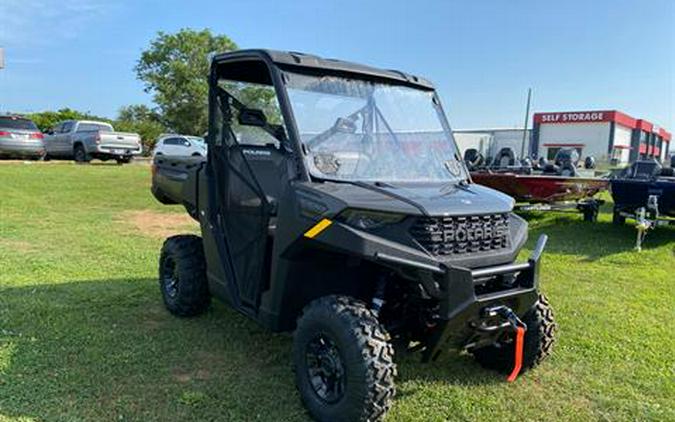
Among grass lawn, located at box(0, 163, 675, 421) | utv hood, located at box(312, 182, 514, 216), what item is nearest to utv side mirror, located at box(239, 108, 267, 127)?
utv hood, located at box(312, 182, 514, 216)

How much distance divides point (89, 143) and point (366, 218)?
20159 millimetres

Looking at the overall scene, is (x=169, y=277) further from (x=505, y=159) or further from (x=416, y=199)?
(x=505, y=159)

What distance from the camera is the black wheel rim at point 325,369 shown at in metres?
2.99

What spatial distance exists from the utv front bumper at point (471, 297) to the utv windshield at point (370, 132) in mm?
768

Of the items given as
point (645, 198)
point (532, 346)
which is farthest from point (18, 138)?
point (532, 346)

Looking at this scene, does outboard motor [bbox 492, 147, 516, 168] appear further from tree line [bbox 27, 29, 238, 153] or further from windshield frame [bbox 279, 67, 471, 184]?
tree line [bbox 27, 29, 238, 153]

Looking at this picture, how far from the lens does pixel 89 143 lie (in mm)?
20594

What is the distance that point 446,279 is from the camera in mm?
2820

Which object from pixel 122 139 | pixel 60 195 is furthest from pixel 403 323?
pixel 122 139

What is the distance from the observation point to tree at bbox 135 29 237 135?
4228cm

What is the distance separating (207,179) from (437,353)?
216 centimetres

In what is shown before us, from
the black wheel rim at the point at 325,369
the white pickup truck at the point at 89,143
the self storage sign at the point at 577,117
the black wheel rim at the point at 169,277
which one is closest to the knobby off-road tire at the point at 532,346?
the black wheel rim at the point at 325,369

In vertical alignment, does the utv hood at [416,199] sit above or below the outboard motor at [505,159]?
below

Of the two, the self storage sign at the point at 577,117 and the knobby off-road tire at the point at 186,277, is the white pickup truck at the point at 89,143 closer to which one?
the knobby off-road tire at the point at 186,277
